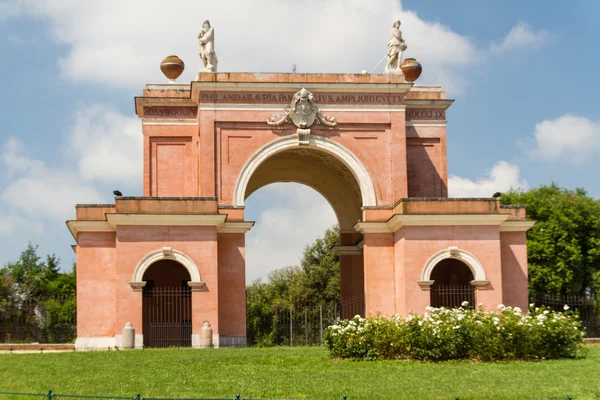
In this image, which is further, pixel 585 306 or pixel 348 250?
pixel 585 306

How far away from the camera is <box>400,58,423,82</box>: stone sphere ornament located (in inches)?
1490

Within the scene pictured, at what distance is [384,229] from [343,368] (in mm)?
12455

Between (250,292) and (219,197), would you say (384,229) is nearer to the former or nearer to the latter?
(219,197)

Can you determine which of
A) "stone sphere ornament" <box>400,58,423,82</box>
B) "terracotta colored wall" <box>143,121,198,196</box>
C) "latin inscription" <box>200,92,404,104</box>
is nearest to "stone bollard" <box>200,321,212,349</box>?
"terracotta colored wall" <box>143,121,198,196</box>

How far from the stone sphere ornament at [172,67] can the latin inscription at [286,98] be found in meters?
3.63

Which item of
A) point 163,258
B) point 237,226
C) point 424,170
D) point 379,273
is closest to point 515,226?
point 424,170

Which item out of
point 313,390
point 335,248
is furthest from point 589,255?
point 313,390

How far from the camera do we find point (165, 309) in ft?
111

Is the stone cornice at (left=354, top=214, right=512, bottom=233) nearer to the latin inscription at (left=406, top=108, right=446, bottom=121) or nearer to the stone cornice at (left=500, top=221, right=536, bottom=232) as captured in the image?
the stone cornice at (left=500, top=221, right=536, bottom=232)

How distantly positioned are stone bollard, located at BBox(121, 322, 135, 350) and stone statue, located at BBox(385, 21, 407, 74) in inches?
545

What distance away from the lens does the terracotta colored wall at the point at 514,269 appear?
35062 millimetres

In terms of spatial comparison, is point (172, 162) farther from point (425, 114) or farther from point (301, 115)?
point (425, 114)

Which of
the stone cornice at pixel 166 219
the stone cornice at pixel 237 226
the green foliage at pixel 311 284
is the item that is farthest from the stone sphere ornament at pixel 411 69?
the green foliage at pixel 311 284

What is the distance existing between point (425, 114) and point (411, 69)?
6.35 ft
